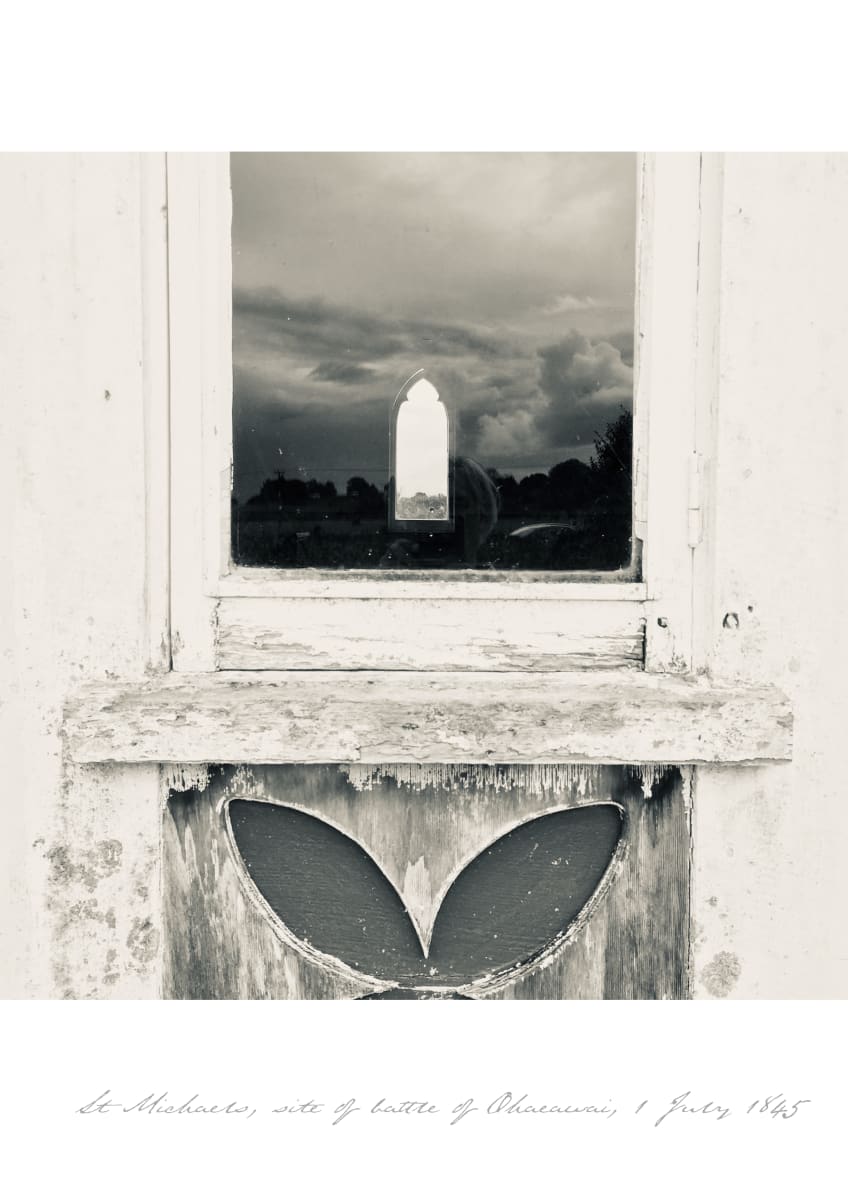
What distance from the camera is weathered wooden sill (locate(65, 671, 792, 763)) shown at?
124cm

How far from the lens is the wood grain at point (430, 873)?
132 cm

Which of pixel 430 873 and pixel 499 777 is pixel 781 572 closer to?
pixel 499 777

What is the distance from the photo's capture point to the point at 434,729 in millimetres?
1249

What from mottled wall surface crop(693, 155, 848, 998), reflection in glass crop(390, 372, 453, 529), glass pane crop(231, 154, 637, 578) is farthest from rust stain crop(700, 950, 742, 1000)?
reflection in glass crop(390, 372, 453, 529)

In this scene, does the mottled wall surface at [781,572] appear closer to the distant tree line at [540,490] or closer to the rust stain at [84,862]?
the distant tree line at [540,490]

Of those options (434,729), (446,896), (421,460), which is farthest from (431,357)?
(446,896)

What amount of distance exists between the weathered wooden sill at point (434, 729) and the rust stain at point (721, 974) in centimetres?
31

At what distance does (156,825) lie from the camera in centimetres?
133

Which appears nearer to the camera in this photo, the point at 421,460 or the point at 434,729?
the point at 434,729

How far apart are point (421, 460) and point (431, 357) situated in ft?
0.51

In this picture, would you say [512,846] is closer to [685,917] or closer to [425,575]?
[685,917]

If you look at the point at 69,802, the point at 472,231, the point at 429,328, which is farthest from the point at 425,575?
the point at 69,802

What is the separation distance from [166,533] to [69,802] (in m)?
0.42

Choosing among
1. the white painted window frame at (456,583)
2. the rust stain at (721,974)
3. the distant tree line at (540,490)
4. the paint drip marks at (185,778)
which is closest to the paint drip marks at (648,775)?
the white painted window frame at (456,583)
